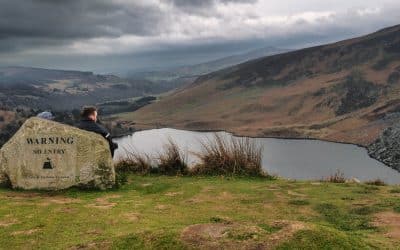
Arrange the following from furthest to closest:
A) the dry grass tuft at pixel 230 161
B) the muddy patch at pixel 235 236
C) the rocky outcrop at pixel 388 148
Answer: the rocky outcrop at pixel 388 148 → the dry grass tuft at pixel 230 161 → the muddy patch at pixel 235 236

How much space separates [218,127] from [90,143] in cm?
13849

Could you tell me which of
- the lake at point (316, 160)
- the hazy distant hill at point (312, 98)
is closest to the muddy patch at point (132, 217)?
the lake at point (316, 160)

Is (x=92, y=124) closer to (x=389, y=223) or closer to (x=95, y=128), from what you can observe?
(x=95, y=128)

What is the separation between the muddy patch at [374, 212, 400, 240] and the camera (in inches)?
307

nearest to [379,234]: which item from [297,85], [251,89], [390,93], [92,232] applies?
[92,232]

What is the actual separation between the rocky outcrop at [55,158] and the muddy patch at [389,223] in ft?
21.0

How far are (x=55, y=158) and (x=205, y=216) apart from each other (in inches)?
194

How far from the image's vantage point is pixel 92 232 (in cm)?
A: 780

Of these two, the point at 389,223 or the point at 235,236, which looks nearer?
the point at 235,236

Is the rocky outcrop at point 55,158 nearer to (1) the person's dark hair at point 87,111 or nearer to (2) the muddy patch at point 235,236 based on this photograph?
(1) the person's dark hair at point 87,111

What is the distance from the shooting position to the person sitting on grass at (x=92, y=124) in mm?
13148

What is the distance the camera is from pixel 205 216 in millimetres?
9023

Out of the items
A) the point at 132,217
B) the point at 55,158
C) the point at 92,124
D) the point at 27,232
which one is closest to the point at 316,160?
the point at 92,124

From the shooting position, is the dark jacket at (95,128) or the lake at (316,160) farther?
the lake at (316,160)
